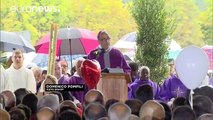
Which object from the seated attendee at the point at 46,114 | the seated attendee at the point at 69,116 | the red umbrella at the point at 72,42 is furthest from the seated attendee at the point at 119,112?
the red umbrella at the point at 72,42

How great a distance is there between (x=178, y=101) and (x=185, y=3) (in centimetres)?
2451

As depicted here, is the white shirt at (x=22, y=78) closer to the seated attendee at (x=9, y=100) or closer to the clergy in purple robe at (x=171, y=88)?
the clergy in purple robe at (x=171, y=88)

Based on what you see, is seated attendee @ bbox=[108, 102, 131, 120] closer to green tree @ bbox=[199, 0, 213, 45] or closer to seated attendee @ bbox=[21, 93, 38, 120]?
seated attendee @ bbox=[21, 93, 38, 120]

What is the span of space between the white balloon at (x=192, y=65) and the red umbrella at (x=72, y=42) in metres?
7.26

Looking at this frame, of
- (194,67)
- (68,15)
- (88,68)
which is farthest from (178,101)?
(68,15)

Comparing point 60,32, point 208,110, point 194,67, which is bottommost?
point 208,110

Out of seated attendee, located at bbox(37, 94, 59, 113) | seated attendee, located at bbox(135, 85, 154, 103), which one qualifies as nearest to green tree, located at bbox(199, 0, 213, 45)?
seated attendee, located at bbox(135, 85, 154, 103)

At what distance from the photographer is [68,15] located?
24.4 metres

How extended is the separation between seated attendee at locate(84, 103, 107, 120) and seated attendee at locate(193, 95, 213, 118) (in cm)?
59

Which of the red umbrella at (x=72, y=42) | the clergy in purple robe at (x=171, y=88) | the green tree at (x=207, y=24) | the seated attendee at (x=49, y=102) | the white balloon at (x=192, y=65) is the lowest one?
the clergy in purple robe at (x=171, y=88)

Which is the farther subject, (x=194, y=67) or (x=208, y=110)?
(x=194, y=67)

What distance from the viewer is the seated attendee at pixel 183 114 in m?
3.02

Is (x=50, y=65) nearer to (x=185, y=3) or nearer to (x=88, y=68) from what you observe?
(x=88, y=68)

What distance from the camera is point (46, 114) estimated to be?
3115mm
